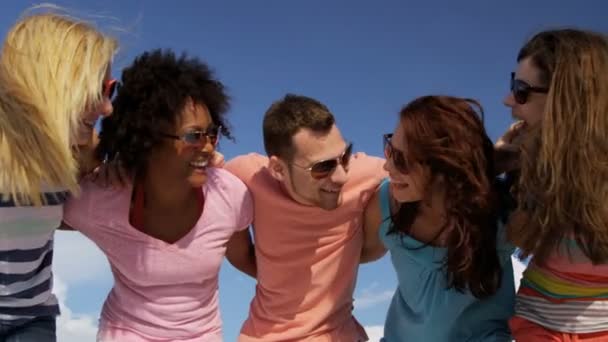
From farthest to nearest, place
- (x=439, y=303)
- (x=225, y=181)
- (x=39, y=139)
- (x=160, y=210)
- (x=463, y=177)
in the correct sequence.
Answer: (x=225, y=181) < (x=160, y=210) < (x=439, y=303) < (x=463, y=177) < (x=39, y=139)

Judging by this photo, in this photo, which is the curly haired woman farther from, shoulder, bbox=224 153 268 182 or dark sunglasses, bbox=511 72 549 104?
dark sunglasses, bbox=511 72 549 104

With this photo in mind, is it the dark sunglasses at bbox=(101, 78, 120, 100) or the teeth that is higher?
the dark sunglasses at bbox=(101, 78, 120, 100)

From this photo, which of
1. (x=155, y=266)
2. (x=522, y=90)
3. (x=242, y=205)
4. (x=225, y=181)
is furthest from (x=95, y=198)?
(x=522, y=90)

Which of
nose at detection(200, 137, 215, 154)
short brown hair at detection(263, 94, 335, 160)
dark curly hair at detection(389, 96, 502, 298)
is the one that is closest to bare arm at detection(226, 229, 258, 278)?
short brown hair at detection(263, 94, 335, 160)

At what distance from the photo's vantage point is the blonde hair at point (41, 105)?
4320mm

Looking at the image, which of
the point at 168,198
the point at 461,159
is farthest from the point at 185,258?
the point at 461,159

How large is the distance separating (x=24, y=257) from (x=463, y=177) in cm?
289

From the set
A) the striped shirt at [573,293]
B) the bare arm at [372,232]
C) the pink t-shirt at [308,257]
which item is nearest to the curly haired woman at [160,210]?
the pink t-shirt at [308,257]

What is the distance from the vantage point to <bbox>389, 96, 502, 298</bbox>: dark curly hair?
4.59 m

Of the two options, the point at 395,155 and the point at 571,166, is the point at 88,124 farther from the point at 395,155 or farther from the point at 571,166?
the point at 571,166

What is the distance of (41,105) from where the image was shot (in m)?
4.34

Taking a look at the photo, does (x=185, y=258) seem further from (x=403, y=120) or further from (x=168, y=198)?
(x=403, y=120)

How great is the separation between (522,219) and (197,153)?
2.26 metres

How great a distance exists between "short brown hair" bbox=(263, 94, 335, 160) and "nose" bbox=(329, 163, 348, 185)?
347 millimetres
